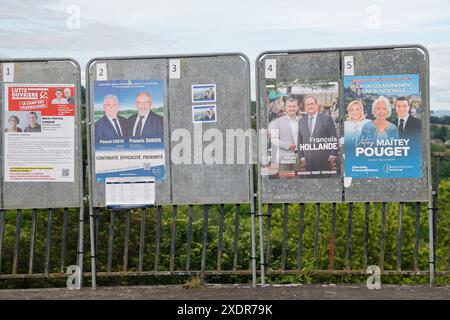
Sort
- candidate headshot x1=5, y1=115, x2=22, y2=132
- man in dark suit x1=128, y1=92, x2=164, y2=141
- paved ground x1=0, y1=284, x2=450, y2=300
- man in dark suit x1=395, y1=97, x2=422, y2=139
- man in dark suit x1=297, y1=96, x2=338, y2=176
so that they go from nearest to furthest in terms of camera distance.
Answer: paved ground x1=0, y1=284, x2=450, y2=300
man in dark suit x1=395, y1=97, x2=422, y2=139
man in dark suit x1=297, y1=96, x2=338, y2=176
man in dark suit x1=128, y1=92, x2=164, y2=141
candidate headshot x1=5, y1=115, x2=22, y2=132

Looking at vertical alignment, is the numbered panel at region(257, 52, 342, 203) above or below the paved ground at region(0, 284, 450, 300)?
above

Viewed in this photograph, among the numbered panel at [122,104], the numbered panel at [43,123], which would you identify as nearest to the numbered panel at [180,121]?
the numbered panel at [122,104]

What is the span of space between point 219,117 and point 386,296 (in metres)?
2.65

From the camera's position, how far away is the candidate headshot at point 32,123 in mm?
8859

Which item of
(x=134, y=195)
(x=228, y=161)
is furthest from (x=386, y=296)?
(x=134, y=195)

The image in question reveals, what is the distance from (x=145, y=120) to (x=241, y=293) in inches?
86.3

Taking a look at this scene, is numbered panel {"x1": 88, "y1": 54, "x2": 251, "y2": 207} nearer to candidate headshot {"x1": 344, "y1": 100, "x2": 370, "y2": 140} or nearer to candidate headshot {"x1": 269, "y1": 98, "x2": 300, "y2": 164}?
candidate headshot {"x1": 269, "y1": 98, "x2": 300, "y2": 164}

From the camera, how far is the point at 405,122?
8.55m

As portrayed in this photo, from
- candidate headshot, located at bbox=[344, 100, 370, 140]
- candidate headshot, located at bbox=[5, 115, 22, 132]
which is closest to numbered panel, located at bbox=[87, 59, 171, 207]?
candidate headshot, located at bbox=[5, 115, 22, 132]

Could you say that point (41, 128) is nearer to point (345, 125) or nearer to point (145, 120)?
point (145, 120)

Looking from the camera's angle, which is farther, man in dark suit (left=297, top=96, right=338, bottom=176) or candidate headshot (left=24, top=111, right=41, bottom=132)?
candidate headshot (left=24, top=111, right=41, bottom=132)

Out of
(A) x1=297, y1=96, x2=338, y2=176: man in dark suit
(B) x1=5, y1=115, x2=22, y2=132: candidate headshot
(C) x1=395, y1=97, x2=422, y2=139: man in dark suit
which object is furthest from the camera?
(B) x1=5, y1=115, x2=22, y2=132: candidate headshot

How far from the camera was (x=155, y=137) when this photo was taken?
28.8ft

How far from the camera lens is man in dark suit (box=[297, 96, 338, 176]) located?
863 cm
